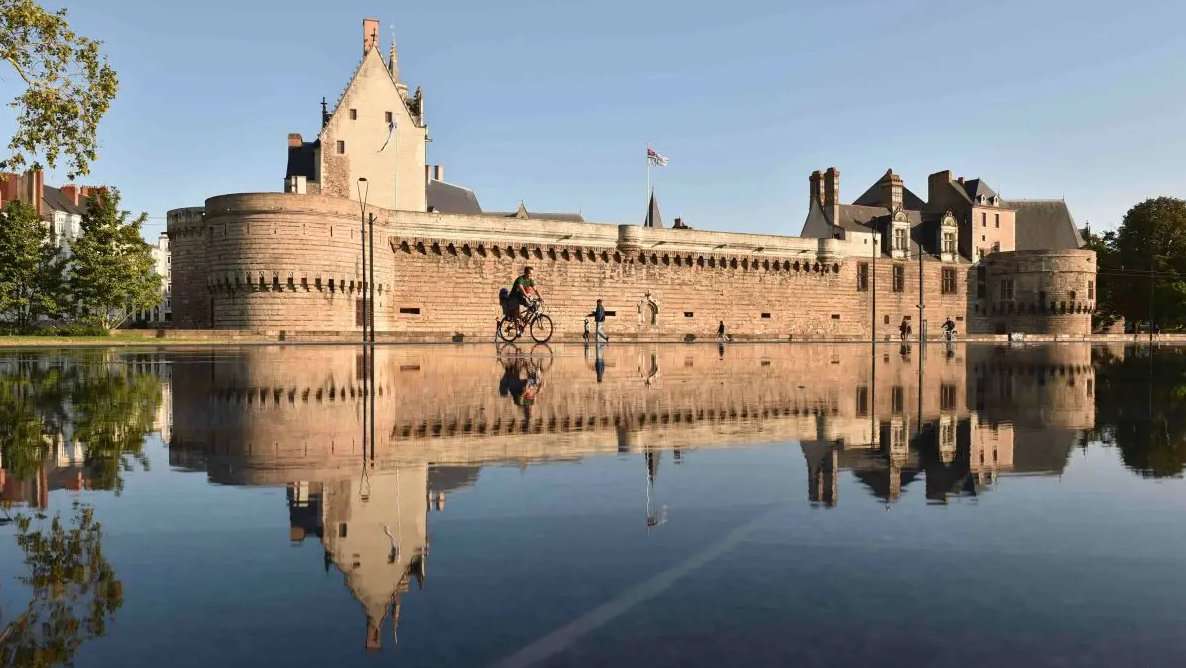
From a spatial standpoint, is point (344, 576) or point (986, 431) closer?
point (344, 576)

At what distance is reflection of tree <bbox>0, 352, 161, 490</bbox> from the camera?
5950 millimetres

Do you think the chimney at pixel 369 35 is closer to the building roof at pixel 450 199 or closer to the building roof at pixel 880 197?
the building roof at pixel 450 199

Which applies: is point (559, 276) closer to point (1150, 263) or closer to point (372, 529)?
point (372, 529)

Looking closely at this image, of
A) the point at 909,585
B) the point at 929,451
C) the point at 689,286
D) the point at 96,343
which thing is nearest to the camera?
the point at 909,585

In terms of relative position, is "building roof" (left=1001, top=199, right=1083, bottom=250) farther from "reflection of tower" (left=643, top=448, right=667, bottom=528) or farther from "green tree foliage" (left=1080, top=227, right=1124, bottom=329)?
"reflection of tower" (left=643, top=448, right=667, bottom=528)

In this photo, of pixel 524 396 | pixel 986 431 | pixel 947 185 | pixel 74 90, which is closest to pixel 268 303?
pixel 74 90

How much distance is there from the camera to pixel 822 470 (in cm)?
589

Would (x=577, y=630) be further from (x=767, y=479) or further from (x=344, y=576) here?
(x=767, y=479)

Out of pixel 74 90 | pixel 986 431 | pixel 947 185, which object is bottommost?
pixel 986 431

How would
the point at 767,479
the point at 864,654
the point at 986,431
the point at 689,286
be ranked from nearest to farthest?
the point at 864,654, the point at 767,479, the point at 986,431, the point at 689,286

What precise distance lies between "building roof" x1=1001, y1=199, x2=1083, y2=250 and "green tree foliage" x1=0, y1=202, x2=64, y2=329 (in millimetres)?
67266

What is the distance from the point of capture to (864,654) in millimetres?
2596

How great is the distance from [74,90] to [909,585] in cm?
1804

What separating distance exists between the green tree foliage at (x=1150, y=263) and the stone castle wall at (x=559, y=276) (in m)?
8.05
